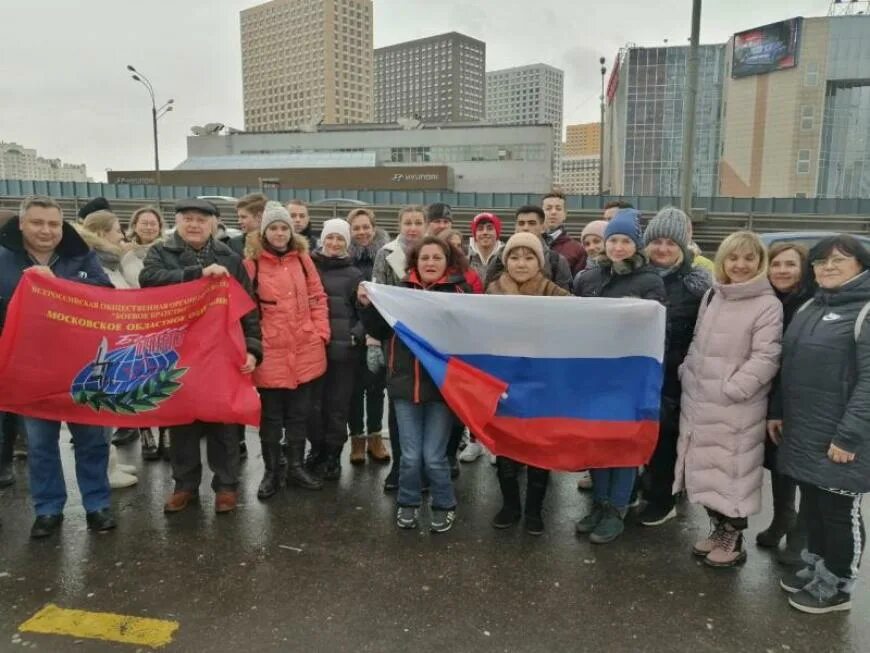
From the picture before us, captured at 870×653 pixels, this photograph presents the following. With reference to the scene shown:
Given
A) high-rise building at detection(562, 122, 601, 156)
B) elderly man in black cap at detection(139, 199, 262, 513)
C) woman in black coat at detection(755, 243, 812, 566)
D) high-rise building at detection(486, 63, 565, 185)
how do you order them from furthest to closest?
high-rise building at detection(562, 122, 601, 156) < high-rise building at detection(486, 63, 565, 185) < elderly man in black cap at detection(139, 199, 262, 513) < woman in black coat at detection(755, 243, 812, 566)

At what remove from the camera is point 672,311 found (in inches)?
166

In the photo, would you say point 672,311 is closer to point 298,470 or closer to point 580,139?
point 298,470

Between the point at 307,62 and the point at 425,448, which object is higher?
the point at 307,62

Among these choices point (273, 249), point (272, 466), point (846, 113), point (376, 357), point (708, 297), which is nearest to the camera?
point (708, 297)

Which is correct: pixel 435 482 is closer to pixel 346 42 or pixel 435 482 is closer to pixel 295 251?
pixel 295 251

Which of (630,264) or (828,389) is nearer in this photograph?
(828,389)

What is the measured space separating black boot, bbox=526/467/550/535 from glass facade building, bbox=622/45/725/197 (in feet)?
226

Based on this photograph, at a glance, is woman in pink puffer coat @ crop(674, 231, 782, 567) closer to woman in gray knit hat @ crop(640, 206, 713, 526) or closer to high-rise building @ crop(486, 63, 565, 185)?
woman in gray knit hat @ crop(640, 206, 713, 526)

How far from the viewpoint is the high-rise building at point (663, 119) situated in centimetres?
6794

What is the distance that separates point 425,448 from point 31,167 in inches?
4815

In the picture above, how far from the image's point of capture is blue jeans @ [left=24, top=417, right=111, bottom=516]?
13.8 ft

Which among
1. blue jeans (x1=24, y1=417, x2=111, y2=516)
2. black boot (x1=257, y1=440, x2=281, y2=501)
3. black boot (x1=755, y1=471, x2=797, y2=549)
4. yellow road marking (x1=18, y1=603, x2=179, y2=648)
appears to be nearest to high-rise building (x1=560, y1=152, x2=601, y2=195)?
black boot (x1=257, y1=440, x2=281, y2=501)

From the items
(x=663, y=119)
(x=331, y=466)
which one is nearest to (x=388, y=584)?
(x=331, y=466)

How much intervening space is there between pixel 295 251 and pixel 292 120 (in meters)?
138
